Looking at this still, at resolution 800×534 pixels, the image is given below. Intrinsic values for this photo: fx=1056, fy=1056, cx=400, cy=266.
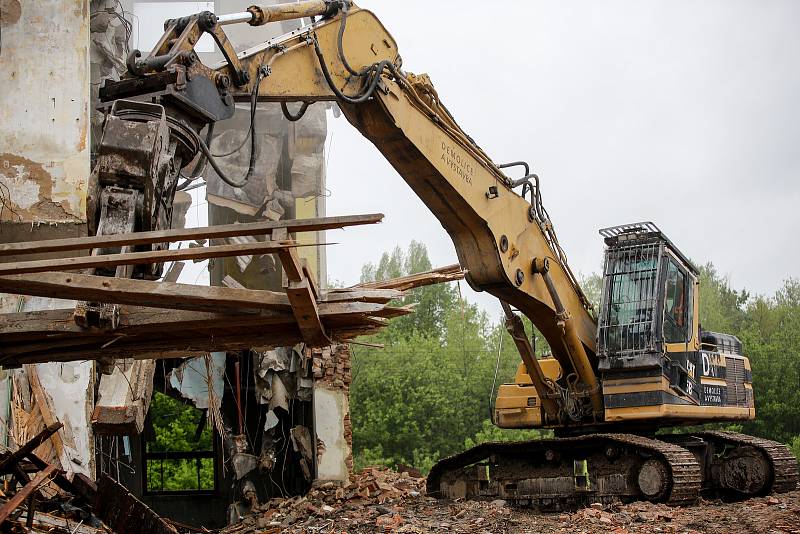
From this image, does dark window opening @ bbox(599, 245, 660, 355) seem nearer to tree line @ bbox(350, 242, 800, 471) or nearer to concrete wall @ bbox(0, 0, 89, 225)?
concrete wall @ bbox(0, 0, 89, 225)

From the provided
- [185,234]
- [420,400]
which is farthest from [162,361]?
[420,400]

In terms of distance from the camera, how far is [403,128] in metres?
10.1

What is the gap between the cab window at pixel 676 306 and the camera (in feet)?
40.7

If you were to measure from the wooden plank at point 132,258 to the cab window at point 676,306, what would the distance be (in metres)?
8.02

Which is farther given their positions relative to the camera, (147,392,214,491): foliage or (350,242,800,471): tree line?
(350,242,800,471): tree line

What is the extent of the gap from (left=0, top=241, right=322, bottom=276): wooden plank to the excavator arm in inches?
62.6

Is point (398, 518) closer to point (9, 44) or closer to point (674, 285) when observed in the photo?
point (674, 285)

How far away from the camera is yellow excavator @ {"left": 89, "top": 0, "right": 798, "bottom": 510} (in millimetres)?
9453

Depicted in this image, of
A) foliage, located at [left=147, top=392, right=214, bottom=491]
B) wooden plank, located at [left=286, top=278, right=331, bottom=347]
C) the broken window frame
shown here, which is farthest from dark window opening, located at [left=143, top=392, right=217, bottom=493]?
wooden plank, located at [left=286, top=278, right=331, bottom=347]

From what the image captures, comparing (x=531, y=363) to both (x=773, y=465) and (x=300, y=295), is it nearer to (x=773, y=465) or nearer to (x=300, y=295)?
(x=773, y=465)

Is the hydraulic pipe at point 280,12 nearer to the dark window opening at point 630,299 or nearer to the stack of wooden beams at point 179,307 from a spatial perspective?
the stack of wooden beams at point 179,307

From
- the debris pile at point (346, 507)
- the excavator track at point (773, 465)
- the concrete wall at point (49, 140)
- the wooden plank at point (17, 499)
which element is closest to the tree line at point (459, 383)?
the debris pile at point (346, 507)

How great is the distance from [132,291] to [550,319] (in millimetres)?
7586

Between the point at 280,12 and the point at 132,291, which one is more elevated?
the point at 280,12
